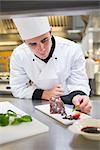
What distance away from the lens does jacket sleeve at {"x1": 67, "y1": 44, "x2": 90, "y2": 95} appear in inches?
48.9

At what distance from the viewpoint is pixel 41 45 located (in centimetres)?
123

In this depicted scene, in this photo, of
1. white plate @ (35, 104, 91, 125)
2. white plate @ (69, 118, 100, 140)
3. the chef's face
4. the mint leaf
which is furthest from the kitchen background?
white plate @ (69, 118, 100, 140)

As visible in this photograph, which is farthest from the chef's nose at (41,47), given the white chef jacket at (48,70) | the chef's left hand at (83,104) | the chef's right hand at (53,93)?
the chef's left hand at (83,104)

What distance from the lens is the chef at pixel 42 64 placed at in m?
1.24

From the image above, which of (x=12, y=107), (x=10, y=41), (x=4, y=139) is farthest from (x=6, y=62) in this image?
(x=4, y=139)

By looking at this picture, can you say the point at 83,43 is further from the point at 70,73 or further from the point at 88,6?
the point at 88,6

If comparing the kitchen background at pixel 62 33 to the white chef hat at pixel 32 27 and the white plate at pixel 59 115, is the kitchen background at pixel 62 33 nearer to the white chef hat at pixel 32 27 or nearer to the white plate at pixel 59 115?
the white chef hat at pixel 32 27

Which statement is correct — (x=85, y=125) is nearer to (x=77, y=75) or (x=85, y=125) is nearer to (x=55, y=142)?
(x=55, y=142)

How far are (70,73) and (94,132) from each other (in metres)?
0.68

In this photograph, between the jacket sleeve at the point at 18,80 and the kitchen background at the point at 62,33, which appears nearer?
the jacket sleeve at the point at 18,80

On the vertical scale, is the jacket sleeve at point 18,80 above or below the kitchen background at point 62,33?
below

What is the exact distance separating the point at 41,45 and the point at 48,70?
169 millimetres

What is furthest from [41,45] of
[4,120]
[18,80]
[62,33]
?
[62,33]

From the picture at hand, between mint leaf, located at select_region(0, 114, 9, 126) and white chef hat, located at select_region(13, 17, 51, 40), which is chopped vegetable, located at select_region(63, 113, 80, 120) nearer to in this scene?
mint leaf, located at select_region(0, 114, 9, 126)
